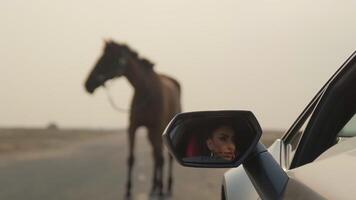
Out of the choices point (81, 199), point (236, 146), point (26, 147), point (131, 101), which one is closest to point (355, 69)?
point (236, 146)

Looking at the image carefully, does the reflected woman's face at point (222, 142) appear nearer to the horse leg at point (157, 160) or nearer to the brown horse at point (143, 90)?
the horse leg at point (157, 160)

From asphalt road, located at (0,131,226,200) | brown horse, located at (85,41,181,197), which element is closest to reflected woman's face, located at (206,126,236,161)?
asphalt road, located at (0,131,226,200)

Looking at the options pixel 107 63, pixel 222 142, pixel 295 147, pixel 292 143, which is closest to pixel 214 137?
pixel 222 142

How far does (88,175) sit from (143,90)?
1386 millimetres

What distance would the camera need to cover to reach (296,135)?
9.69 ft

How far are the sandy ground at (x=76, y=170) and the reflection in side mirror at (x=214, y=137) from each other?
7.95 meters

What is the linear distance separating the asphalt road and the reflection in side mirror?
767 centimetres

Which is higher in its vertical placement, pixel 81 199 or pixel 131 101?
pixel 131 101

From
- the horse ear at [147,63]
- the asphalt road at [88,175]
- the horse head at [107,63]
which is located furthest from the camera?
the horse ear at [147,63]

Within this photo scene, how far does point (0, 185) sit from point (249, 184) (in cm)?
886

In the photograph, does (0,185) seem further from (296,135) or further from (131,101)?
(296,135)

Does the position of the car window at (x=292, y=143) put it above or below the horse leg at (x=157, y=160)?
above

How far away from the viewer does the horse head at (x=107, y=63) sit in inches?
445

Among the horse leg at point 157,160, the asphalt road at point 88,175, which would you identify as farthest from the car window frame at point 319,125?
the horse leg at point 157,160
